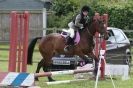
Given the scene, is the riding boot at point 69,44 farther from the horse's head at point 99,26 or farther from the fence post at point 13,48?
the fence post at point 13,48

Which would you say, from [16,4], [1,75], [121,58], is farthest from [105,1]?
[1,75]

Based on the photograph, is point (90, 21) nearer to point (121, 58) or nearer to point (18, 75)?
point (121, 58)

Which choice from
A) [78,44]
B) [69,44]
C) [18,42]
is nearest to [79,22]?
[78,44]

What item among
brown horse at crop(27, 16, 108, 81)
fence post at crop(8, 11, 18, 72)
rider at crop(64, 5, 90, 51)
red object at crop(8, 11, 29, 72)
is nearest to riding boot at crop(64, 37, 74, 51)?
rider at crop(64, 5, 90, 51)

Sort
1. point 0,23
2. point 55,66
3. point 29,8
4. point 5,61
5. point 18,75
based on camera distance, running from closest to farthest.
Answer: point 18,75 < point 55,66 < point 5,61 < point 0,23 < point 29,8

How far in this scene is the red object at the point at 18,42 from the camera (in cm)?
1258

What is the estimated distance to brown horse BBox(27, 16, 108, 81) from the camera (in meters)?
17.5

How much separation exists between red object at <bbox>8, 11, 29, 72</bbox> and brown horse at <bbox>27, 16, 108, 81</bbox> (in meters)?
4.29

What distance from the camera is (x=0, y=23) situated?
131ft

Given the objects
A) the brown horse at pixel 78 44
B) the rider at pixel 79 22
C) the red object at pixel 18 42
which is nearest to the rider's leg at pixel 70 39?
the rider at pixel 79 22

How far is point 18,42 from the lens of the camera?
12.8 m

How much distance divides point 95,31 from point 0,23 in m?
22.8

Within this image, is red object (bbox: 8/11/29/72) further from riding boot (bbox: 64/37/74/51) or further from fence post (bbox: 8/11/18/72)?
riding boot (bbox: 64/37/74/51)

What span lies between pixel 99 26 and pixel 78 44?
42.0 inches
